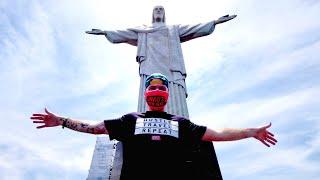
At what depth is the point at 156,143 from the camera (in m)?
2.76

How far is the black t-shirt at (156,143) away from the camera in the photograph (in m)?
2.69

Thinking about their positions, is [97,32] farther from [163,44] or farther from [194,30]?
[194,30]

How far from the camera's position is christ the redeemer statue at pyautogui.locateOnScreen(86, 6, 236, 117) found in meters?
11.1

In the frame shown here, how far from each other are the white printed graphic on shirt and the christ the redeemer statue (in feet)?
25.1

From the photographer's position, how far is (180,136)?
9.25 feet

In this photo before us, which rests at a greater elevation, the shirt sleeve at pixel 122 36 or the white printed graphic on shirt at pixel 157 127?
the shirt sleeve at pixel 122 36

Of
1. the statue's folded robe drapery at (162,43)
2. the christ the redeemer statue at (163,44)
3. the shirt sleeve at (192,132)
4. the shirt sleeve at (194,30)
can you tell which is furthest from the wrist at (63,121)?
the shirt sleeve at (194,30)

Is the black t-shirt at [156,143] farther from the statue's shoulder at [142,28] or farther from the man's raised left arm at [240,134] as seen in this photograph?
the statue's shoulder at [142,28]

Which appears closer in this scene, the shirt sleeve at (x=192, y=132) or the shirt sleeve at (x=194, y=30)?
the shirt sleeve at (x=192, y=132)

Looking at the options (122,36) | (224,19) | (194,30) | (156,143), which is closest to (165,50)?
(194,30)

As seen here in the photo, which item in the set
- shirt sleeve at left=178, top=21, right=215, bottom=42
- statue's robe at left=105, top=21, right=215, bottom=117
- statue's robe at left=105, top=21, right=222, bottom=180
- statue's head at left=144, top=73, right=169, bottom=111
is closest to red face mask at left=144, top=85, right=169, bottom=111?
statue's head at left=144, top=73, right=169, bottom=111

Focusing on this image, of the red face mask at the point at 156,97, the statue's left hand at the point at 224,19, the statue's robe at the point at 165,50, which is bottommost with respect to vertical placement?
the red face mask at the point at 156,97

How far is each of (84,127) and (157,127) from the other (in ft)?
1.78

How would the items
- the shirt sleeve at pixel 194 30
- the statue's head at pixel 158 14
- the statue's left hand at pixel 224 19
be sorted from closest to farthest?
the statue's left hand at pixel 224 19, the shirt sleeve at pixel 194 30, the statue's head at pixel 158 14
